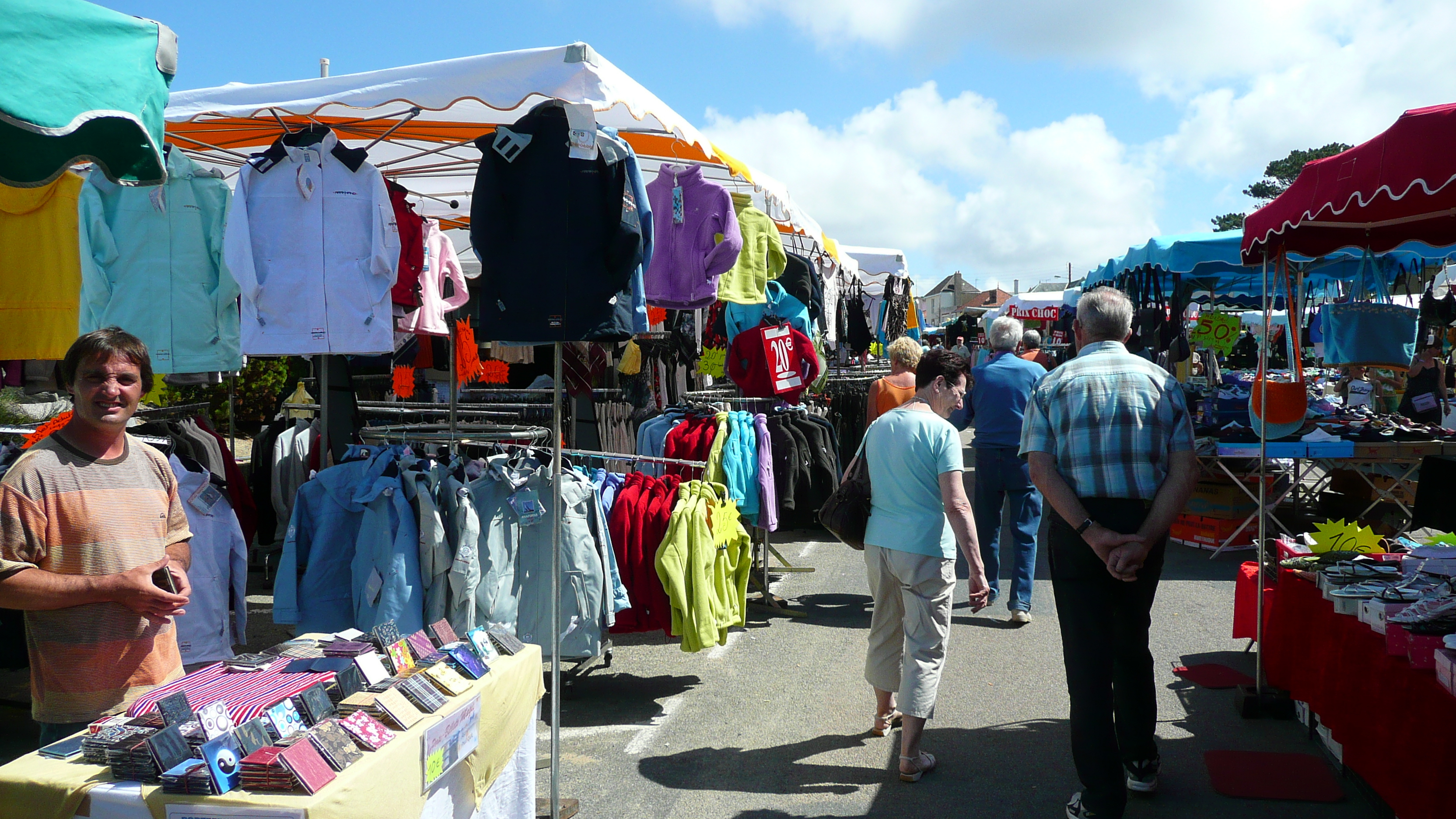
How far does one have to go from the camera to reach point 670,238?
5.92 m

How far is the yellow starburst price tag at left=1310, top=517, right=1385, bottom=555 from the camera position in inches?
193

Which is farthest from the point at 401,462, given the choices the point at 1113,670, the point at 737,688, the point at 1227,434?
the point at 1227,434

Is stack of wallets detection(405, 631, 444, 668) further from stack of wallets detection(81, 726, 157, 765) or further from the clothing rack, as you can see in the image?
the clothing rack

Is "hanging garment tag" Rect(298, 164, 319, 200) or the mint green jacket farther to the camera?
the mint green jacket

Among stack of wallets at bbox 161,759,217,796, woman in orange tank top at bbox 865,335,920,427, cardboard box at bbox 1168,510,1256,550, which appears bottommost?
cardboard box at bbox 1168,510,1256,550

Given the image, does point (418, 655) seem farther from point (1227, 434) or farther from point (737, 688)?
point (1227, 434)

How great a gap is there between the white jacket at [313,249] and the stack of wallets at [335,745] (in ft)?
7.97

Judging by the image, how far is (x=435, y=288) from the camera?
5840 mm

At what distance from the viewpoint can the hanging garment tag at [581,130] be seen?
3.66 meters

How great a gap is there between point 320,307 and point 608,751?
243 centimetres

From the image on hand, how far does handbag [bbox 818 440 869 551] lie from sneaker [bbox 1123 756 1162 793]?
142cm

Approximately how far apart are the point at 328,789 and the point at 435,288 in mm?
4204

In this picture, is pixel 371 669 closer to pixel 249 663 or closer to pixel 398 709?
pixel 398 709

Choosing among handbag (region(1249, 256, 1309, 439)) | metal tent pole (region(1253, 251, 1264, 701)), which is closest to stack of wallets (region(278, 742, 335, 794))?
metal tent pole (region(1253, 251, 1264, 701))
